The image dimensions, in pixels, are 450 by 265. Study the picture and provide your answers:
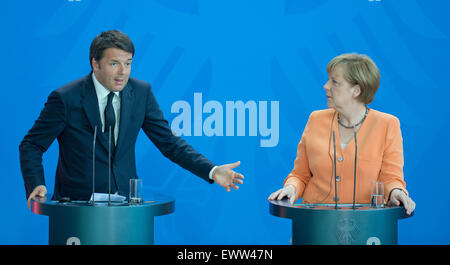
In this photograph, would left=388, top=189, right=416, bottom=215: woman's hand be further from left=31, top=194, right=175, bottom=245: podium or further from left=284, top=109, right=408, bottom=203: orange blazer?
left=31, top=194, right=175, bottom=245: podium

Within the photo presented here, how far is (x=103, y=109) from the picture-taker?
3.73 metres

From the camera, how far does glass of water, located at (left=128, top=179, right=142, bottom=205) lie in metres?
3.38

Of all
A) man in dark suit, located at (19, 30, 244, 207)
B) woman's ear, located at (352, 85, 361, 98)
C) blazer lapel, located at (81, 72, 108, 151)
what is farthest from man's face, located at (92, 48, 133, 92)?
woman's ear, located at (352, 85, 361, 98)

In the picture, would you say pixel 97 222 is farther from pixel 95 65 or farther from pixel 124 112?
pixel 95 65

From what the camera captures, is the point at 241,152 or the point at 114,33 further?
the point at 241,152

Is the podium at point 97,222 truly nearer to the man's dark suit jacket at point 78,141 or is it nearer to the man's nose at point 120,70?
the man's dark suit jacket at point 78,141

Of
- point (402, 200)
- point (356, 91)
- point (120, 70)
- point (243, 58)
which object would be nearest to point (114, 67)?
point (120, 70)

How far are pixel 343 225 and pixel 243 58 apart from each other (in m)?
2.48

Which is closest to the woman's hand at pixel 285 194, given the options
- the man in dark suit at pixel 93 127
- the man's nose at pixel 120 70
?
the man in dark suit at pixel 93 127

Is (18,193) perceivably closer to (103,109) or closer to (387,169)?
(103,109)
